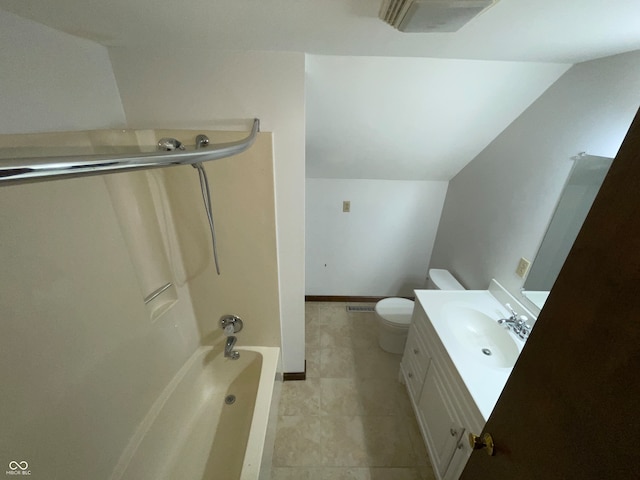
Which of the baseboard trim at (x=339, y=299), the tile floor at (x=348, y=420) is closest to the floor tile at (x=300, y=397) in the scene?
the tile floor at (x=348, y=420)

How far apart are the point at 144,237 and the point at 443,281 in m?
2.05

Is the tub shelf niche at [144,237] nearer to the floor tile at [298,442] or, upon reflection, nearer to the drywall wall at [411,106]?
the drywall wall at [411,106]

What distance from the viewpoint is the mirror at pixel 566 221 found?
3.43 feet

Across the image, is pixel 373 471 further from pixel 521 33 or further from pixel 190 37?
pixel 190 37

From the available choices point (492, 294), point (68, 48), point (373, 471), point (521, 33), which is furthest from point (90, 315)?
point (492, 294)

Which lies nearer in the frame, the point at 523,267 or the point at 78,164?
the point at 78,164

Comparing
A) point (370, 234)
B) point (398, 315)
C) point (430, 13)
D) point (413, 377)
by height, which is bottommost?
point (413, 377)

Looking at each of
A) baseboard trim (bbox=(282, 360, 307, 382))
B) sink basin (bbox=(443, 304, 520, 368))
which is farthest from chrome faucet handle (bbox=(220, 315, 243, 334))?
sink basin (bbox=(443, 304, 520, 368))

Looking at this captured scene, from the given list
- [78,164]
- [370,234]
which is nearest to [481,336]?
[370,234]

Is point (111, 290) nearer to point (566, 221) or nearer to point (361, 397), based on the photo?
point (361, 397)

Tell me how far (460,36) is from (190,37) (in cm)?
93

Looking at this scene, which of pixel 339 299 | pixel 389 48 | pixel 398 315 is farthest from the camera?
pixel 339 299

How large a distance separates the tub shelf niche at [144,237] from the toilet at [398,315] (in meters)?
1.51

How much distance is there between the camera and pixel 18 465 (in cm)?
67
